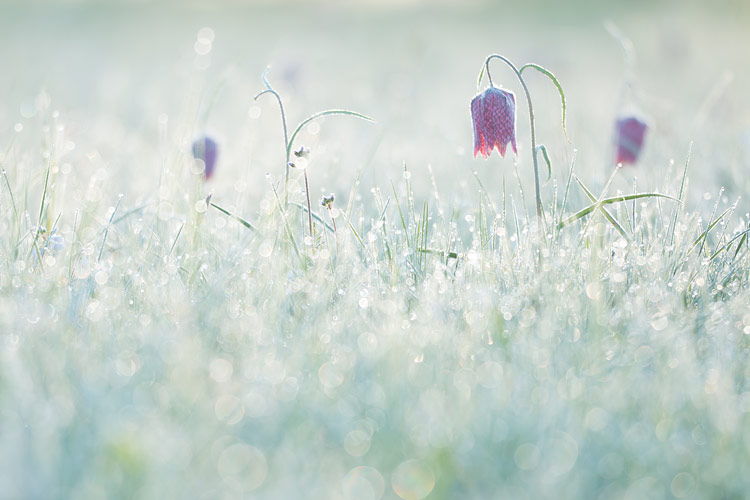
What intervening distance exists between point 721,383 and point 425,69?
549 centimetres

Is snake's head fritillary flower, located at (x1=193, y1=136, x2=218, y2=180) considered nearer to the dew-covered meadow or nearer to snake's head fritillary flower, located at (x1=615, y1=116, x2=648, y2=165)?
the dew-covered meadow

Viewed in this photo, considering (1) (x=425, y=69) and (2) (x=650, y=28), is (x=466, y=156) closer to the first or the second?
(1) (x=425, y=69)

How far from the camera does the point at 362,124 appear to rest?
3.74 metres

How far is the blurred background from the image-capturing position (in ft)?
7.72

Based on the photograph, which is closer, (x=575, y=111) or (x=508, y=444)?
(x=508, y=444)

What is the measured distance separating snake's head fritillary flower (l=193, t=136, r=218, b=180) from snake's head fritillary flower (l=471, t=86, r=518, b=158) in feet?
2.55

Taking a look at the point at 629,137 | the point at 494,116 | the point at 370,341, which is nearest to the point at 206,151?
the point at 494,116

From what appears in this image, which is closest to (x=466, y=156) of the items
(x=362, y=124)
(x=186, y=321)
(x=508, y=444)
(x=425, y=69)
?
(x=362, y=124)

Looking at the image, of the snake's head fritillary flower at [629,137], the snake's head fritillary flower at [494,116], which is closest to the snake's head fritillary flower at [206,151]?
the snake's head fritillary flower at [494,116]

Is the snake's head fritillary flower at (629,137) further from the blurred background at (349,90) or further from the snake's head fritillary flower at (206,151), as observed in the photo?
the snake's head fritillary flower at (206,151)

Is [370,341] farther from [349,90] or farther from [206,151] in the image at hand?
[349,90]

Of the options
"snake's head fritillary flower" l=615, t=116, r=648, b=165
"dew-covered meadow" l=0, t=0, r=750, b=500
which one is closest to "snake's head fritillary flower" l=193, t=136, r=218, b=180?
"dew-covered meadow" l=0, t=0, r=750, b=500

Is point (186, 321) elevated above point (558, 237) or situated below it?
below

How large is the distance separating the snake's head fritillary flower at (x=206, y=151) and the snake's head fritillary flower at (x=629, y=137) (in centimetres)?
121
